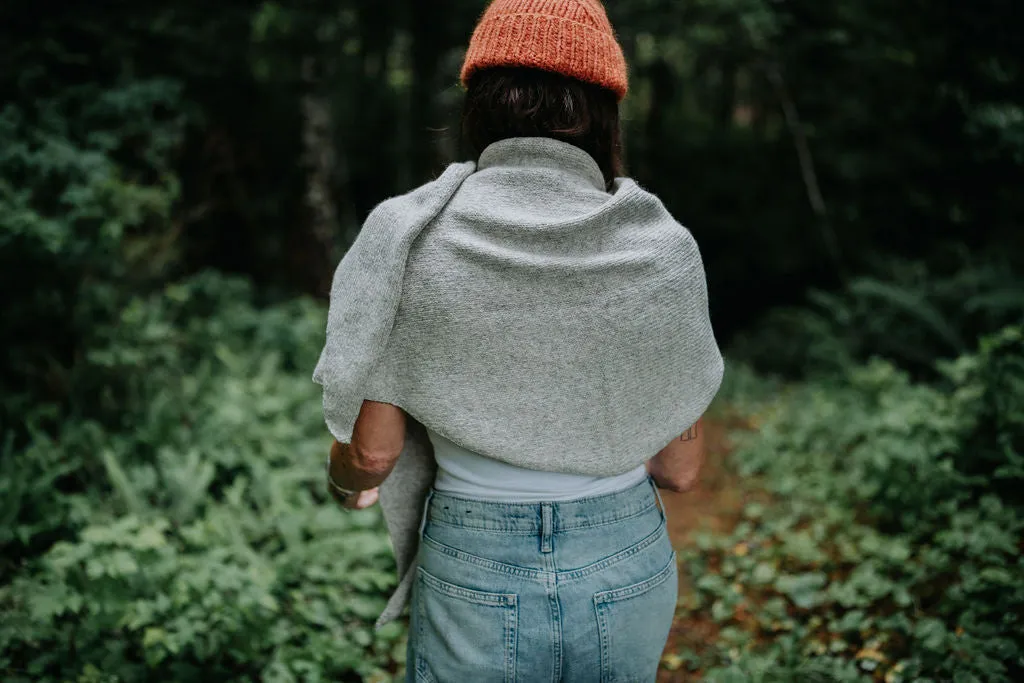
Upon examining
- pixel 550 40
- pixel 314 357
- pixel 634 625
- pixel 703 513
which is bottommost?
pixel 703 513

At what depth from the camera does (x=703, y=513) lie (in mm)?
4777

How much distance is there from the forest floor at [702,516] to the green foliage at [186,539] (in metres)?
1.36

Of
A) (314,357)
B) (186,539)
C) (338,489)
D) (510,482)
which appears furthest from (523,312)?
(314,357)

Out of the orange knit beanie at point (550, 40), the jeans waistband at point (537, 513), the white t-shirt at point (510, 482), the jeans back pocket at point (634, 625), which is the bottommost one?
the jeans back pocket at point (634, 625)

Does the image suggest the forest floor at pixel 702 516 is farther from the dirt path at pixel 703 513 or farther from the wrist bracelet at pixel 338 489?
the wrist bracelet at pixel 338 489

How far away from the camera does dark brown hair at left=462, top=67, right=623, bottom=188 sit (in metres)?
1.55

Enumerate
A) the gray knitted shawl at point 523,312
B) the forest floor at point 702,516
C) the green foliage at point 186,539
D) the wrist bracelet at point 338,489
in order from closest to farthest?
the gray knitted shawl at point 523,312
the wrist bracelet at point 338,489
the green foliage at point 186,539
the forest floor at point 702,516

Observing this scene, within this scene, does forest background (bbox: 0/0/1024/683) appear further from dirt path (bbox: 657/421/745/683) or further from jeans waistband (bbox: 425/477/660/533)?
jeans waistband (bbox: 425/477/660/533)

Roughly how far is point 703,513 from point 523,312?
12.2 ft

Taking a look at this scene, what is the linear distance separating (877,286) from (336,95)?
26.3 feet

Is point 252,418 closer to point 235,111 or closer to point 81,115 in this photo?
point 81,115

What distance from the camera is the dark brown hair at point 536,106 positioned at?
1.55m

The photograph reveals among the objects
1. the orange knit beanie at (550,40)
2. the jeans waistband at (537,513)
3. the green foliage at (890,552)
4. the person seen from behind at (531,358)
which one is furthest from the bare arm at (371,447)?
the green foliage at (890,552)

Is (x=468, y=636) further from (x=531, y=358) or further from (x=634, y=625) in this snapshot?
(x=531, y=358)
